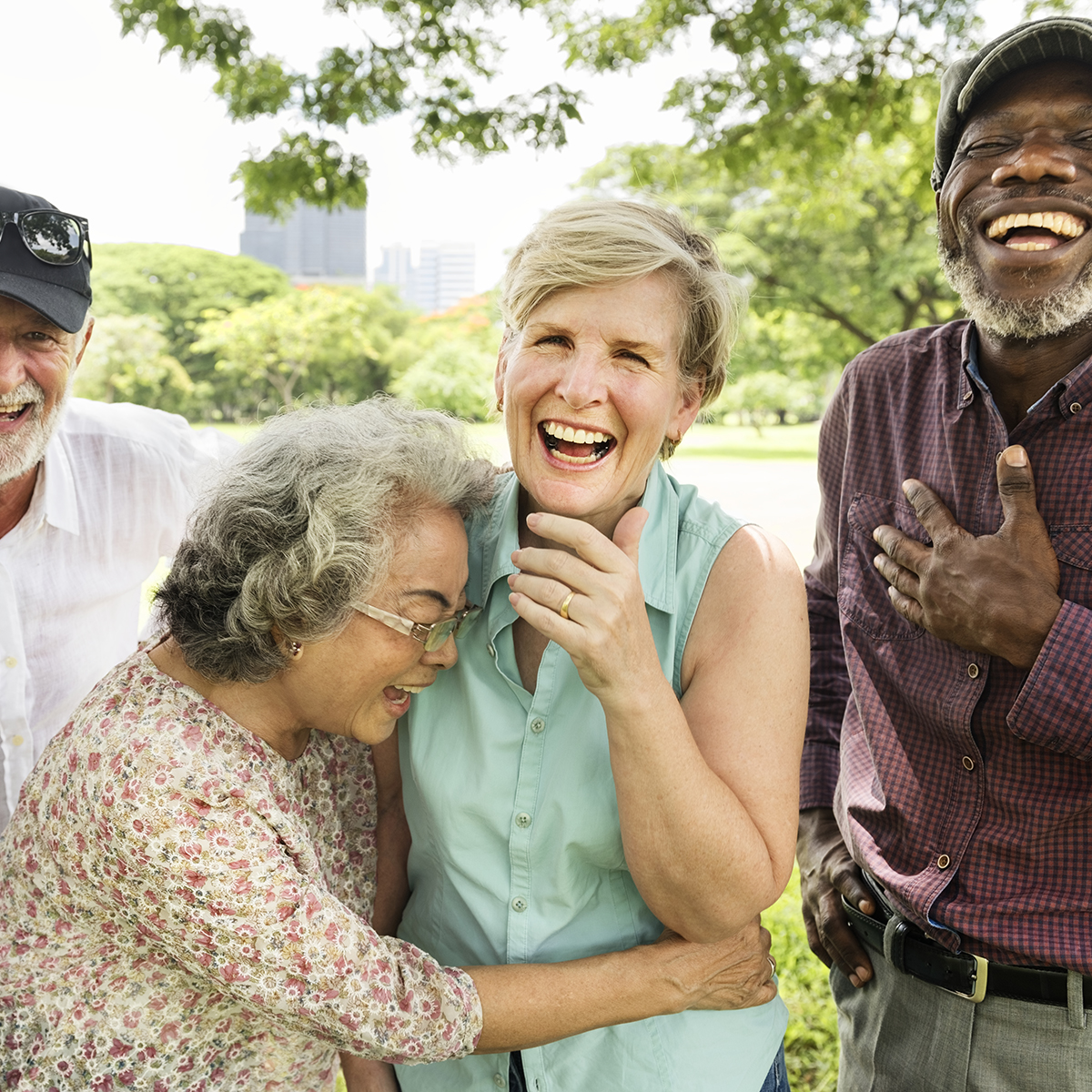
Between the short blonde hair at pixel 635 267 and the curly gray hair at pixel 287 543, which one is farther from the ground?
the short blonde hair at pixel 635 267

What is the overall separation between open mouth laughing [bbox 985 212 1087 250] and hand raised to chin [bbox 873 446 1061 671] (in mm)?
503

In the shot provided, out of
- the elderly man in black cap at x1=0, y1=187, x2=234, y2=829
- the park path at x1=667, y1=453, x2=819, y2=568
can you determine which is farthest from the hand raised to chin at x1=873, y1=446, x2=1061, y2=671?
the park path at x1=667, y1=453, x2=819, y2=568

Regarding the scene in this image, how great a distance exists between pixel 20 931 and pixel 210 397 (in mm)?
46139

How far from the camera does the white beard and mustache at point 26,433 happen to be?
9.16 feet

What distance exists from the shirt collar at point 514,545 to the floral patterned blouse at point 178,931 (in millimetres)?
555

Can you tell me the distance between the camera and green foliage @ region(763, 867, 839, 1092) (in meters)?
3.88

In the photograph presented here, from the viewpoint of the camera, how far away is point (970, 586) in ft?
6.61

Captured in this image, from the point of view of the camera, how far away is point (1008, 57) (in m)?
2.17

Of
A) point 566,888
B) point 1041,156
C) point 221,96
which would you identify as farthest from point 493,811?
point 221,96

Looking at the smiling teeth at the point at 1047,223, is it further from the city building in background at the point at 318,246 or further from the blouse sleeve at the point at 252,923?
the city building in background at the point at 318,246

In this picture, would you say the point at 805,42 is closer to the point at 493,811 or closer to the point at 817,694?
the point at 817,694

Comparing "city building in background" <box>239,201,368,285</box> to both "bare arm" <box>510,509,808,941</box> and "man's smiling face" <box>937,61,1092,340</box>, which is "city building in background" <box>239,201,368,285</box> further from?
"bare arm" <box>510,509,808,941</box>

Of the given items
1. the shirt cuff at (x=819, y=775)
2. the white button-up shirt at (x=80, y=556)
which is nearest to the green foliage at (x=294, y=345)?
the white button-up shirt at (x=80, y=556)

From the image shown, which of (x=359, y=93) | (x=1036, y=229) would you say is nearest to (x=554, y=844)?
(x=1036, y=229)
